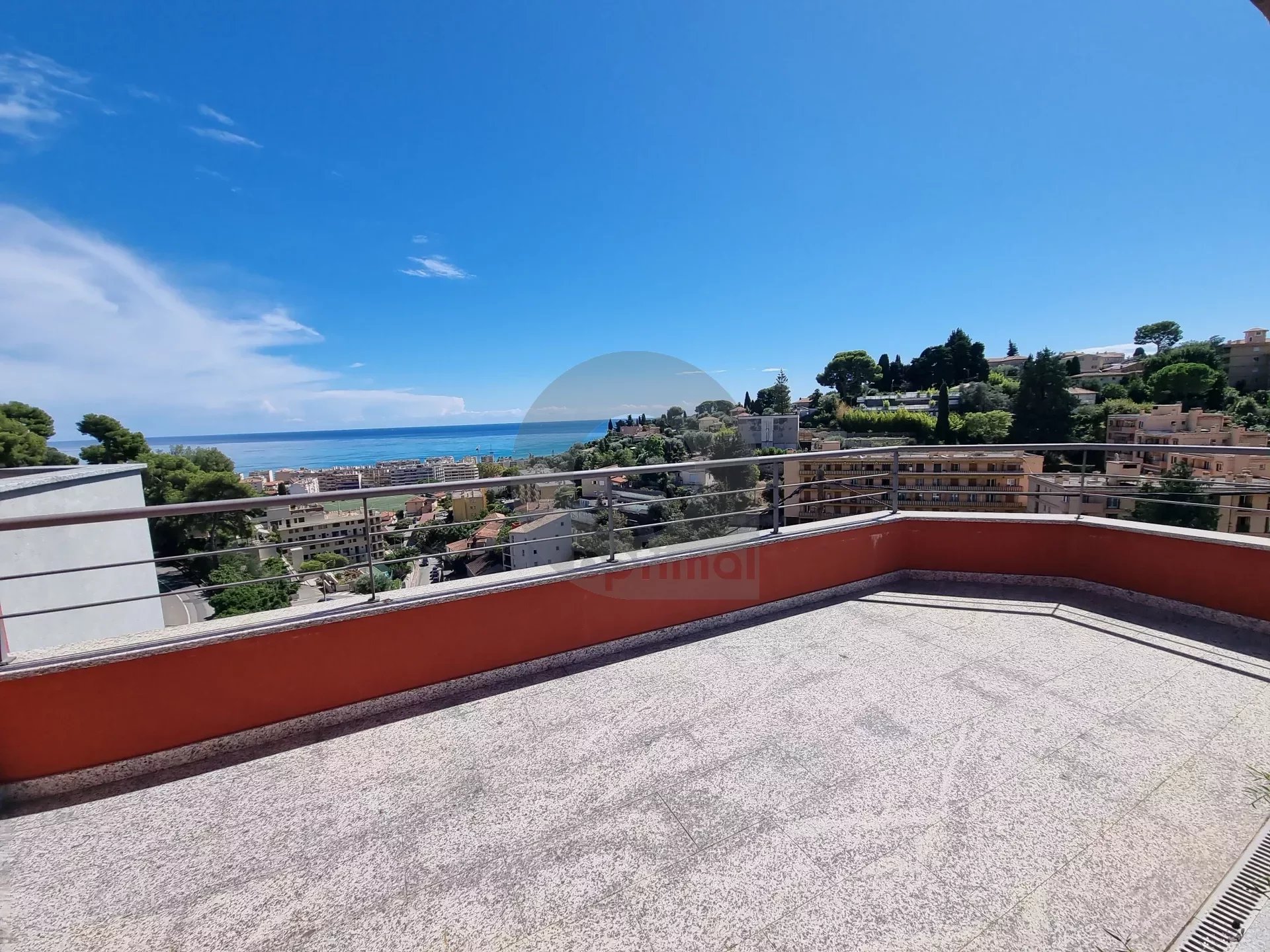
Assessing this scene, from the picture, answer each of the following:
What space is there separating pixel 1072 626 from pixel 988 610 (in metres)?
0.47

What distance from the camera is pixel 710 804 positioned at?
1876 mm

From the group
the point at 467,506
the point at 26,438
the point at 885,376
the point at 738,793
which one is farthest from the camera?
the point at 885,376

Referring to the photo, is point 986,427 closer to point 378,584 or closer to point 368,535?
point 378,584

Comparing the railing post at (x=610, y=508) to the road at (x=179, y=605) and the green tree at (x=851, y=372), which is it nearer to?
the road at (x=179, y=605)

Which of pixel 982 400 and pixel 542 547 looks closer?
pixel 542 547

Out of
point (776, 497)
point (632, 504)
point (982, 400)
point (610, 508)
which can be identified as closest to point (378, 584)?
point (610, 508)

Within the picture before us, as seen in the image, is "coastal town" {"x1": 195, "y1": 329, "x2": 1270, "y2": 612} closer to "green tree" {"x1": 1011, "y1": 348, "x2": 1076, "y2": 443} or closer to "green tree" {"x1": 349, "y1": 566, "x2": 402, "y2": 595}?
"green tree" {"x1": 349, "y1": 566, "x2": 402, "y2": 595}

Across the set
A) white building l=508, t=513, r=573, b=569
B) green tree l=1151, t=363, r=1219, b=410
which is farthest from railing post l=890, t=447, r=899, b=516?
green tree l=1151, t=363, r=1219, b=410

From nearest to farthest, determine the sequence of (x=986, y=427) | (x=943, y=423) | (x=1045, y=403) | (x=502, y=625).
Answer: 1. (x=502, y=625)
2. (x=1045, y=403)
3. (x=986, y=427)
4. (x=943, y=423)

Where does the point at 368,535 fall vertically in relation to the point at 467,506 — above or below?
above

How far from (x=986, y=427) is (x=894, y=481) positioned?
4639 centimetres

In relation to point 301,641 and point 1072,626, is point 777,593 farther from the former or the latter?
point 301,641

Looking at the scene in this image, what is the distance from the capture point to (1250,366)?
157 feet

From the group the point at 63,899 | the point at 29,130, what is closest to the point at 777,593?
the point at 63,899
